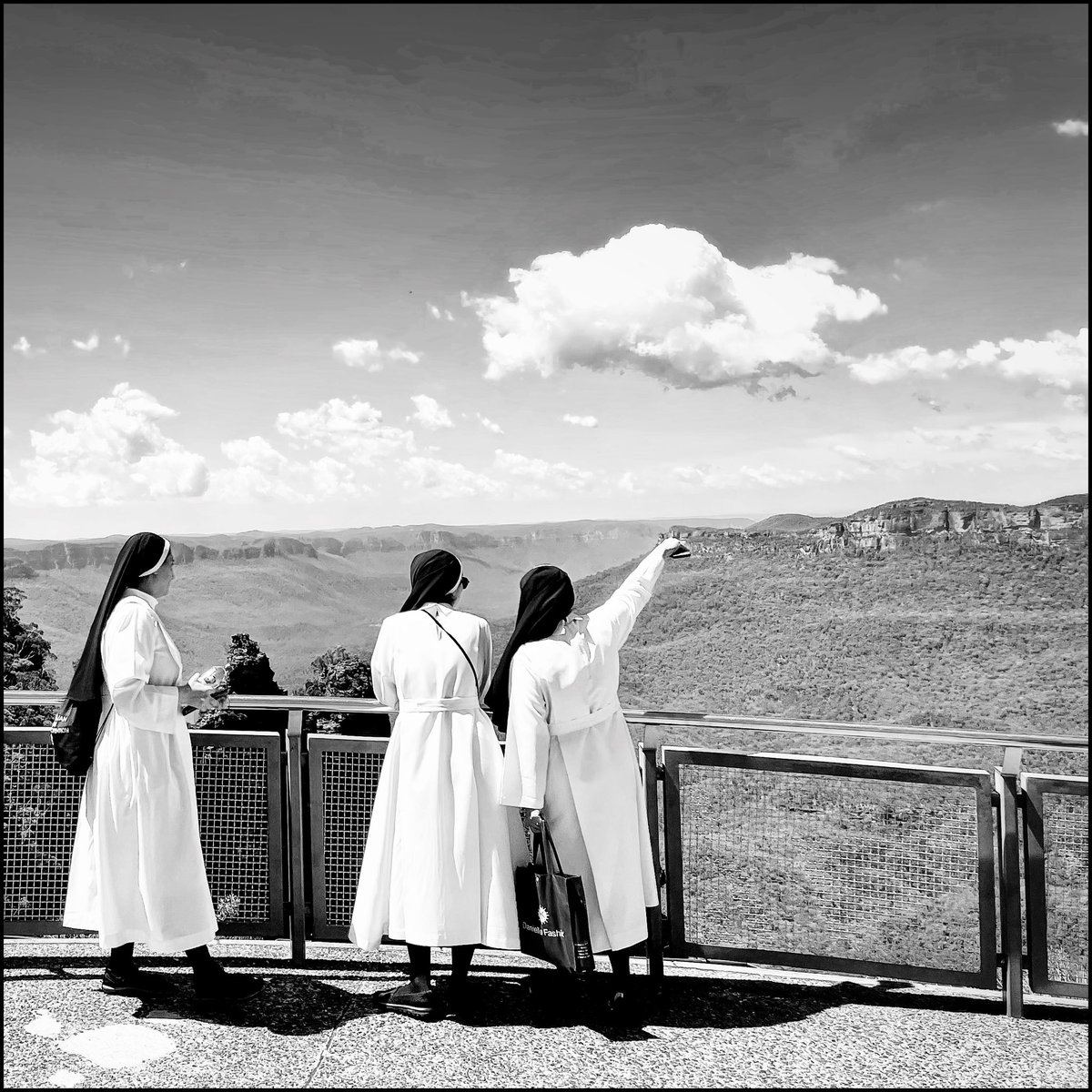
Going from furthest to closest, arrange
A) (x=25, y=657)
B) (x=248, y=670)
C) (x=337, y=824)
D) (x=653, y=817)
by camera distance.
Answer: (x=248, y=670), (x=25, y=657), (x=337, y=824), (x=653, y=817)

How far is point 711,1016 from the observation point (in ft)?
7.87

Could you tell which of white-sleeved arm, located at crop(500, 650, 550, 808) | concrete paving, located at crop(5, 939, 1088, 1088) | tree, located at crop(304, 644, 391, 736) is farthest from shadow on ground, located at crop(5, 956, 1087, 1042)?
tree, located at crop(304, 644, 391, 736)

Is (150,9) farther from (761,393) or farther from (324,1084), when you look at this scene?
(761,393)

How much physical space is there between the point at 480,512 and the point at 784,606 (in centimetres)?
1697

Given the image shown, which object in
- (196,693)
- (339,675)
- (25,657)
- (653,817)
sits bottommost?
(339,675)

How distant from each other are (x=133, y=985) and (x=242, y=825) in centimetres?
47

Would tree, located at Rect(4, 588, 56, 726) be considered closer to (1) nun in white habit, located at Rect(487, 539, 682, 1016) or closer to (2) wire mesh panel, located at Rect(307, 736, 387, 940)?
(2) wire mesh panel, located at Rect(307, 736, 387, 940)

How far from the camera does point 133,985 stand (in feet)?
8.05

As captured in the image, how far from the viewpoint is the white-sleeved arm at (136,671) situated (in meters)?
2.27

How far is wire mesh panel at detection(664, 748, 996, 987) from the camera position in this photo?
8.13ft

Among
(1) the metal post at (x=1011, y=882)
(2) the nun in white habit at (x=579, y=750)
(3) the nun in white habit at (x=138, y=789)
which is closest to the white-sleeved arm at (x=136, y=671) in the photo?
(3) the nun in white habit at (x=138, y=789)

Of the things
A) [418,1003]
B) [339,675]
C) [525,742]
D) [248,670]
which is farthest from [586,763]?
[248,670]

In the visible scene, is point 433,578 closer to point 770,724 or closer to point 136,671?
point 136,671

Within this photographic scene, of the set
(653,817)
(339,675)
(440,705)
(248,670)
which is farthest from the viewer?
(339,675)
